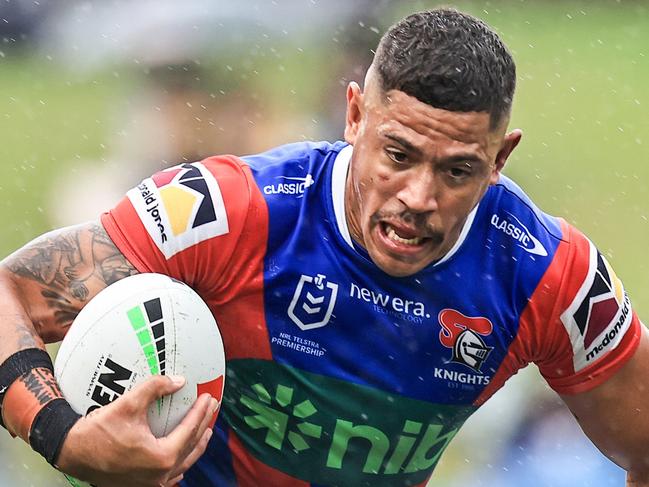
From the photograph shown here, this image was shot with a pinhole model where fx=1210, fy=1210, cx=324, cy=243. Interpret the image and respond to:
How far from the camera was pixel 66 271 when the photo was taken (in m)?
3.66

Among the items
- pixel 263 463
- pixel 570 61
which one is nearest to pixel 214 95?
pixel 263 463

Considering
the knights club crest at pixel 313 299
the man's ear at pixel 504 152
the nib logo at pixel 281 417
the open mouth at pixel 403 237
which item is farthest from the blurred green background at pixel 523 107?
the open mouth at pixel 403 237

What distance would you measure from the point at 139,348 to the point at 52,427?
32cm

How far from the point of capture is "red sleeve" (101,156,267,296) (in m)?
3.66

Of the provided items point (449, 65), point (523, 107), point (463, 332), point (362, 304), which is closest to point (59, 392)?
point (362, 304)

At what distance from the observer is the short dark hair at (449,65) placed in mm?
3488

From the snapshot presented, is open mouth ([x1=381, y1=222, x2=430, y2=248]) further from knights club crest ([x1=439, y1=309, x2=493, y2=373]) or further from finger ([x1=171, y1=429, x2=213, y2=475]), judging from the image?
finger ([x1=171, y1=429, x2=213, y2=475])

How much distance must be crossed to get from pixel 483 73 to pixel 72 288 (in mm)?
1388

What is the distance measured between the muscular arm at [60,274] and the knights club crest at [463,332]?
1.01 meters

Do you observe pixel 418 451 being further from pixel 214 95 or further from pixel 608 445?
pixel 214 95

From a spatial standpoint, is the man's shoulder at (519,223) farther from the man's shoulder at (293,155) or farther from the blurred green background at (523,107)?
the blurred green background at (523,107)

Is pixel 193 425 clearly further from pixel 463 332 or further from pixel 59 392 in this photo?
pixel 463 332

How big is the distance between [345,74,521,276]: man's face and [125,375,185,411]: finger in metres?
0.78

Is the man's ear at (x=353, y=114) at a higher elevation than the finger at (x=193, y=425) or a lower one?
higher
